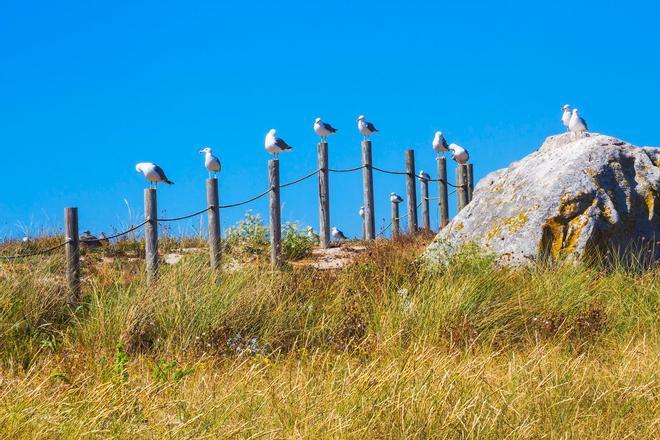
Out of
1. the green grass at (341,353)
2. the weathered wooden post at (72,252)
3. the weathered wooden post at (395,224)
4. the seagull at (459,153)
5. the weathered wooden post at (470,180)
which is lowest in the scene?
the green grass at (341,353)

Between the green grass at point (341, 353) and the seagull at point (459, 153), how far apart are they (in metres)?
11.2

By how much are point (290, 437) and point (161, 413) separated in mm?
863

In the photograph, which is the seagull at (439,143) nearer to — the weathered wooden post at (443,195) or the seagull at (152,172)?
the weathered wooden post at (443,195)

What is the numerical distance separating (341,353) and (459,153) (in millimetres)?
16437

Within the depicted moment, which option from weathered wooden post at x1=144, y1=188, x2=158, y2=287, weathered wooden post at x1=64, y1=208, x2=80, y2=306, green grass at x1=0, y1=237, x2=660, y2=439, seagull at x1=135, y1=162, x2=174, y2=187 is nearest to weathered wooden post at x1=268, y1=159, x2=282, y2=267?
green grass at x1=0, y1=237, x2=660, y2=439

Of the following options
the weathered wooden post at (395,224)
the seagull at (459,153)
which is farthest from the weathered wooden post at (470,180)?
the weathered wooden post at (395,224)

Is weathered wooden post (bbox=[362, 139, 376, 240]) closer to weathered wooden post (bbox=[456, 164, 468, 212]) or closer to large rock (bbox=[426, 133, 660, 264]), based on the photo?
weathered wooden post (bbox=[456, 164, 468, 212])

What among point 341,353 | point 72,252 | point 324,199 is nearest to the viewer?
point 341,353

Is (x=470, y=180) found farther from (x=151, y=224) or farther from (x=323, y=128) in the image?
(x=151, y=224)

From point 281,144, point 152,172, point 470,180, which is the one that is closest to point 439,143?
point 470,180

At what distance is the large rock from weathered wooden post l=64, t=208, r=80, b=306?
15.0ft

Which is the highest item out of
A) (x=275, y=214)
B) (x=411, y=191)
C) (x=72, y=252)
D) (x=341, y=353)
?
(x=411, y=191)

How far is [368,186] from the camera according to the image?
1866 cm

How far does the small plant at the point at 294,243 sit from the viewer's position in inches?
631
